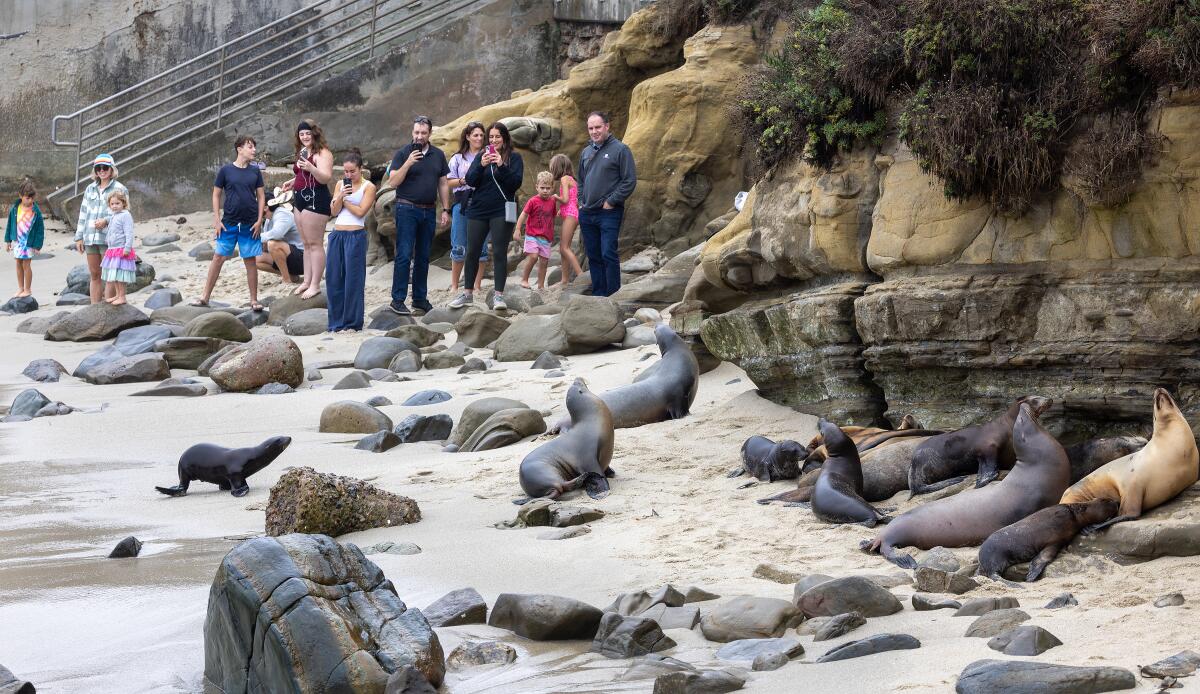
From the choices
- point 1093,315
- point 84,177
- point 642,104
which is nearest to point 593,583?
point 1093,315

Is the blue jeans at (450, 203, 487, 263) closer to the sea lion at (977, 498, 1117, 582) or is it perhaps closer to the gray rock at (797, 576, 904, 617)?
the sea lion at (977, 498, 1117, 582)

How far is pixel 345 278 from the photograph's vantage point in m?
13.0

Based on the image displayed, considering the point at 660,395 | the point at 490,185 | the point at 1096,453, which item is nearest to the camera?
the point at 1096,453

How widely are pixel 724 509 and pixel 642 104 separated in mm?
10525

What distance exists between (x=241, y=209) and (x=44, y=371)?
129 inches

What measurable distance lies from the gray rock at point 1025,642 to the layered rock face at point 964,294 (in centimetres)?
249

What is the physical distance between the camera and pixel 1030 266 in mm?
5938

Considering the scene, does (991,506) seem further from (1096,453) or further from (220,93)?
(220,93)

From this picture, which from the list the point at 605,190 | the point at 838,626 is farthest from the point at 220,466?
the point at 605,190

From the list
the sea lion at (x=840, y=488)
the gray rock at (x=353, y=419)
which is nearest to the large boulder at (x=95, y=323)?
the gray rock at (x=353, y=419)

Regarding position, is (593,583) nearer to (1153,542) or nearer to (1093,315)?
(1153,542)

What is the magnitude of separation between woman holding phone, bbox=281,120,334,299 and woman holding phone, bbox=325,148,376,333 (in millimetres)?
316

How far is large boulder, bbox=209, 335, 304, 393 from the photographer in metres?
10.4

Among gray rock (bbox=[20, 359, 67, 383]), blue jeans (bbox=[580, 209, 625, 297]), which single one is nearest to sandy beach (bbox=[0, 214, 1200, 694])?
gray rock (bbox=[20, 359, 67, 383])
